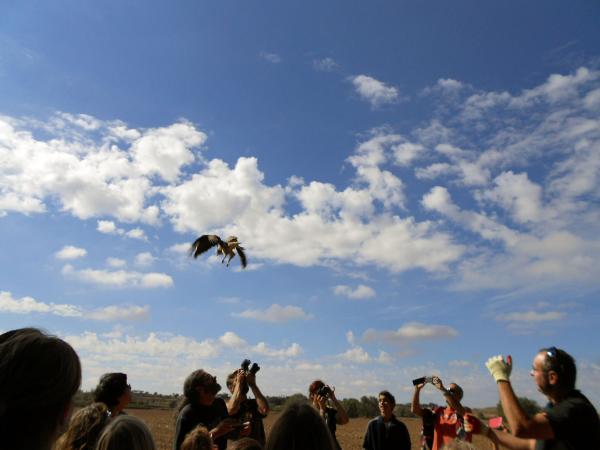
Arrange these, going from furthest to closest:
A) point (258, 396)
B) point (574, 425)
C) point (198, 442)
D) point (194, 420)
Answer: point (258, 396)
point (194, 420)
point (198, 442)
point (574, 425)

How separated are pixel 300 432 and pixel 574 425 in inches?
93.6

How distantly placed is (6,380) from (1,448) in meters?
0.21

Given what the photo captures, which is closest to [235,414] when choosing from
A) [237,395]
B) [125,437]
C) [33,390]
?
[237,395]

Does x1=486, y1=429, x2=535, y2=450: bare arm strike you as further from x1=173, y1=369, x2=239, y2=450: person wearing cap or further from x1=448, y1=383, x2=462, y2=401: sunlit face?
x1=448, y1=383, x2=462, y2=401: sunlit face

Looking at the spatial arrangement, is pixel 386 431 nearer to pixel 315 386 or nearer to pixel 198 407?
pixel 315 386

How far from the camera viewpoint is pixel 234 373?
247 inches

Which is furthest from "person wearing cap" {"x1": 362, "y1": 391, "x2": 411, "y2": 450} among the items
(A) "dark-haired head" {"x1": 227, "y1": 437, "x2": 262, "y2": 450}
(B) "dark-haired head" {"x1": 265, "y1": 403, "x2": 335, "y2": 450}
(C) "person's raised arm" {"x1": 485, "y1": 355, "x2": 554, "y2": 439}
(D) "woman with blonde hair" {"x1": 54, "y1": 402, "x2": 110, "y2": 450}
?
(B) "dark-haired head" {"x1": 265, "y1": 403, "x2": 335, "y2": 450}

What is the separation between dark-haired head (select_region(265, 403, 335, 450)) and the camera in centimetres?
208

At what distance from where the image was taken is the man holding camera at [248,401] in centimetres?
579

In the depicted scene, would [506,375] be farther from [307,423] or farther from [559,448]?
[307,423]

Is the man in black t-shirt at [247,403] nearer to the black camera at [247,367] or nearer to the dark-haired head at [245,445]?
the black camera at [247,367]

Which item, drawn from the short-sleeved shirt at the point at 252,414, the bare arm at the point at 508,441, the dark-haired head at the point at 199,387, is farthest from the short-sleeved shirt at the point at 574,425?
the short-sleeved shirt at the point at 252,414

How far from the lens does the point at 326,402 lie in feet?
22.7

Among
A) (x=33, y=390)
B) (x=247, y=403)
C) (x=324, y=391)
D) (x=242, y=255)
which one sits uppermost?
(x=242, y=255)
